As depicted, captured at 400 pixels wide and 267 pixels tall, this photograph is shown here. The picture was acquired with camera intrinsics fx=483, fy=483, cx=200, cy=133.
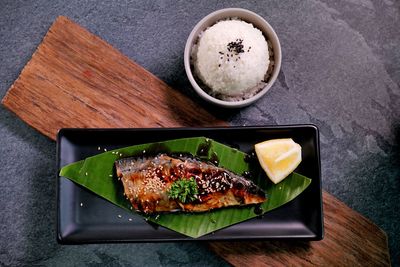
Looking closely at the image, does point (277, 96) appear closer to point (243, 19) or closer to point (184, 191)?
point (243, 19)

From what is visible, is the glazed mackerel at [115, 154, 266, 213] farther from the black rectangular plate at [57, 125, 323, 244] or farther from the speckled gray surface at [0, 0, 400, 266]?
the speckled gray surface at [0, 0, 400, 266]

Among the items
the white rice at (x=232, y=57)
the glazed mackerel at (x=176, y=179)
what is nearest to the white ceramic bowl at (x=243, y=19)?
the white rice at (x=232, y=57)

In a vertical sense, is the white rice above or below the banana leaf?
above

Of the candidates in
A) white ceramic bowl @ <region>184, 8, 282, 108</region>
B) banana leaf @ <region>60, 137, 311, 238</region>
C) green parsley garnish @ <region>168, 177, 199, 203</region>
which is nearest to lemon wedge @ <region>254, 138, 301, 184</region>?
banana leaf @ <region>60, 137, 311, 238</region>

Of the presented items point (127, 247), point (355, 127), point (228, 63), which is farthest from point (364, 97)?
point (127, 247)

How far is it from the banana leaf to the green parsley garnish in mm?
79

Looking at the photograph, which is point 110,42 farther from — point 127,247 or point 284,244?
point 284,244

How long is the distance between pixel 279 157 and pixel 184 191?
0.40 m

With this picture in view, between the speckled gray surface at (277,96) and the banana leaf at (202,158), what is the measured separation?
244 mm

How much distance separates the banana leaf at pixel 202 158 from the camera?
1938mm

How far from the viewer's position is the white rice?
6.20 ft

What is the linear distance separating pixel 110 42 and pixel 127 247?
37.1 inches

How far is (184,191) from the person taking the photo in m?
1.91

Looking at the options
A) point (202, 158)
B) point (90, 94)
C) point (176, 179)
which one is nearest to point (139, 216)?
point (176, 179)
